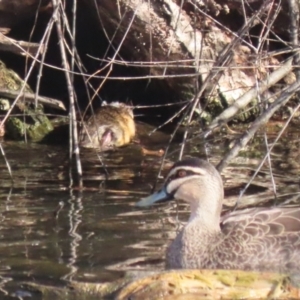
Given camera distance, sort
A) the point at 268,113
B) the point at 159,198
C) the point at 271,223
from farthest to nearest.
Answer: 1. the point at 159,198
2. the point at 268,113
3. the point at 271,223

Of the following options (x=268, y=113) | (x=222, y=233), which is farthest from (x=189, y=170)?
(x=268, y=113)

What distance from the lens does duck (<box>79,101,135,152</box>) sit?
12.9 metres

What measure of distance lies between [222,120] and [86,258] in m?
1.52

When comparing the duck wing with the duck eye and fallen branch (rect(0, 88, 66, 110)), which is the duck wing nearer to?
the duck eye

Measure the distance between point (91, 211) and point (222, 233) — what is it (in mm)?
1914

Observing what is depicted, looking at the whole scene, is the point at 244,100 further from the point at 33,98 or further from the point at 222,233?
the point at 33,98

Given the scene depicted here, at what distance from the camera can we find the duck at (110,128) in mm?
12852

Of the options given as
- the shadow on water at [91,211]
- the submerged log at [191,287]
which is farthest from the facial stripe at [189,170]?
the submerged log at [191,287]

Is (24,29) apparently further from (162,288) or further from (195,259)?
(162,288)

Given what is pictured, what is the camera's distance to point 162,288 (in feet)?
20.2

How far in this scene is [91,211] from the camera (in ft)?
29.7

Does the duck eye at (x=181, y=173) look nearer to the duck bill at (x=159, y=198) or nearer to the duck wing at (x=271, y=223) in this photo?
the duck bill at (x=159, y=198)

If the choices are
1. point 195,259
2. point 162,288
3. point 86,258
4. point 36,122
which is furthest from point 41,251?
point 36,122

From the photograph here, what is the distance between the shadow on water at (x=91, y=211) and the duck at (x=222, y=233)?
26 cm
